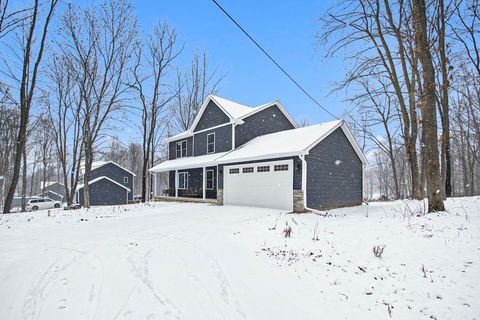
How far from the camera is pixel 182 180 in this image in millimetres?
20031

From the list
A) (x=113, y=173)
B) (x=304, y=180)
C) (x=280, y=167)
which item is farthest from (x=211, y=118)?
(x=113, y=173)

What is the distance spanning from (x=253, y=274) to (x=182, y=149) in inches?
739

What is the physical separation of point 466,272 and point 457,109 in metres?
24.2

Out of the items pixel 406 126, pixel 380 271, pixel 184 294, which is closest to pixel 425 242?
pixel 380 271

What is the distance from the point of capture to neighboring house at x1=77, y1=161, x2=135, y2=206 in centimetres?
3020

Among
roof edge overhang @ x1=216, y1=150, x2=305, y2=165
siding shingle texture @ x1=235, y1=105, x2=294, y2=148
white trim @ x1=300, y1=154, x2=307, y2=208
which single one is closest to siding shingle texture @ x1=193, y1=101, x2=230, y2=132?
siding shingle texture @ x1=235, y1=105, x2=294, y2=148

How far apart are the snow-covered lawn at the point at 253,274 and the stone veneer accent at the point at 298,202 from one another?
4.40m

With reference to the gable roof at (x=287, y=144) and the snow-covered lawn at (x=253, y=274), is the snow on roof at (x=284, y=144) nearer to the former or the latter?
the gable roof at (x=287, y=144)

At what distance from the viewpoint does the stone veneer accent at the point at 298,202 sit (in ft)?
37.7

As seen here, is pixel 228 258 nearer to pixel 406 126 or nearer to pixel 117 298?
pixel 117 298

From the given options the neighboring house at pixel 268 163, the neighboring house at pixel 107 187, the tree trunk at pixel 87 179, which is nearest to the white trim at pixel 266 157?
the neighboring house at pixel 268 163

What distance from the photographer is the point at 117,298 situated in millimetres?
3461

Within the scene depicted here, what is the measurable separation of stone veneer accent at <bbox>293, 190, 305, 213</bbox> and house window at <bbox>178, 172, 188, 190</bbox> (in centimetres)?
1050

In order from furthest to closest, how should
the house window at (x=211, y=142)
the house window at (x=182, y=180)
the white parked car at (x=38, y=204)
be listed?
the white parked car at (x=38, y=204), the house window at (x=182, y=180), the house window at (x=211, y=142)
